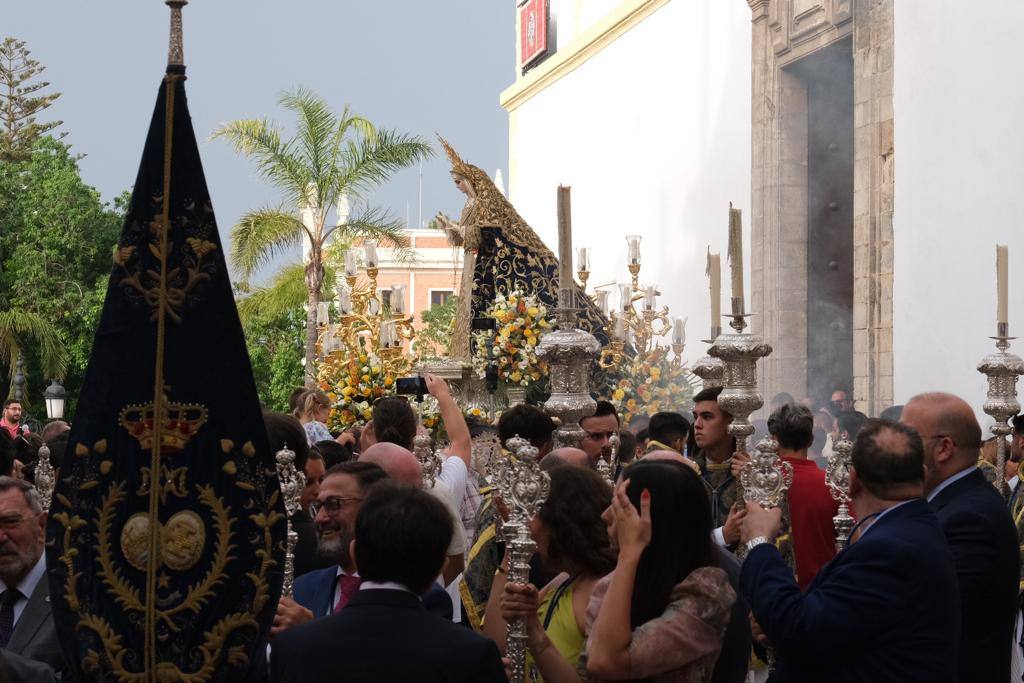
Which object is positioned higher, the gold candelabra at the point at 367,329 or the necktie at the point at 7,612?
the gold candelabra at the point at 367,329

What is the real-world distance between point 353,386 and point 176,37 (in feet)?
20.6

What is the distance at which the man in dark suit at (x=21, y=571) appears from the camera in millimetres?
4199

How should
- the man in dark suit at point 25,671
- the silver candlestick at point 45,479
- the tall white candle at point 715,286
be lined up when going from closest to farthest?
the man in dark suit at point 25,671 → the tall white candle at point 715,286 → the silver candlestick at point 45,479

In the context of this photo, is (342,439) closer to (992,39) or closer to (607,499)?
(607,499)

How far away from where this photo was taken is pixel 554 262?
34.2ft

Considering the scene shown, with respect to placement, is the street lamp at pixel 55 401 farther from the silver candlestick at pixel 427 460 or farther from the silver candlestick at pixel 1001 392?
the silver candlestick at pixel 1001 392

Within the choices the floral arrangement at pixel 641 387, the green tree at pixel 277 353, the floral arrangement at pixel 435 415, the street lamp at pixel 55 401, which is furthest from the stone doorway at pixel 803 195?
the green tree at pixel 277 353

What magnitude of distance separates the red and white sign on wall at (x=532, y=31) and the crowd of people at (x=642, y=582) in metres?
29.3

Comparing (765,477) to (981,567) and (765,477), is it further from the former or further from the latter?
(981,567)

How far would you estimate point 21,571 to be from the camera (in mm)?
4348

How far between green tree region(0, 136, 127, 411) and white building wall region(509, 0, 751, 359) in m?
9.67

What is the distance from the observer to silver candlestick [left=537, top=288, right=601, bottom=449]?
5418 millimetres

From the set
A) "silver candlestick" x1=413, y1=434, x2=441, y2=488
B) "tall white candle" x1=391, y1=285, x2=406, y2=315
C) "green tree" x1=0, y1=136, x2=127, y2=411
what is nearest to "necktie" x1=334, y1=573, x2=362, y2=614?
"silver candlestick" x1=413, y1=434, x2=441, y2=488

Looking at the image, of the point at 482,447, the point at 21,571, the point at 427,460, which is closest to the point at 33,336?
the point at 482,447
